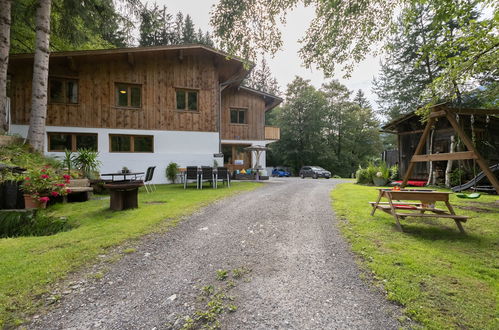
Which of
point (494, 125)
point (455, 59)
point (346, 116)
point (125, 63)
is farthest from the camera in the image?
point (346, 116)

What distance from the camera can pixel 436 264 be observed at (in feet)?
10.3

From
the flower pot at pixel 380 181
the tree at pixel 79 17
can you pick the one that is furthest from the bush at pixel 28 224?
the flower pot at pixel 380 181

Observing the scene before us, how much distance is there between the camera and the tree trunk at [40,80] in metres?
9.09

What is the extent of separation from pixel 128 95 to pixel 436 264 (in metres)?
15.1

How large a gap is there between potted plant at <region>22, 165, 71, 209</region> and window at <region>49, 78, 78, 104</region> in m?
7.83

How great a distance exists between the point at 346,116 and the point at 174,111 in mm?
28317

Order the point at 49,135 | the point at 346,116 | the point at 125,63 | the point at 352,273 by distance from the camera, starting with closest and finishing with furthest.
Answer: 1. the point at 352,273
2. the point at 49,135
3. the point at 125,63
4. the point at 346,116

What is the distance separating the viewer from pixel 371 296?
246cm

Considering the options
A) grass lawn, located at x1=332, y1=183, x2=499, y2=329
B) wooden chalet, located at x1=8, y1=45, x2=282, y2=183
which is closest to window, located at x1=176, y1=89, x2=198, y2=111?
wooden chalet, located at x1=8, y1=45, x2=282, y2=183

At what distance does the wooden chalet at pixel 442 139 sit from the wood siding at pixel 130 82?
444 inches

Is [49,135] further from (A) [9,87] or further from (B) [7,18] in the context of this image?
(B) [7,18]

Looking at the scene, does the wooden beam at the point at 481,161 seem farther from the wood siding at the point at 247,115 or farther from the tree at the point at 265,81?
the tree at the point at 265,81

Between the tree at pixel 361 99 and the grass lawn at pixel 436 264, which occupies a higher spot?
the tree at pixel 361 99

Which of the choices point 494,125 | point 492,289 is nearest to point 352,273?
point 492,289
